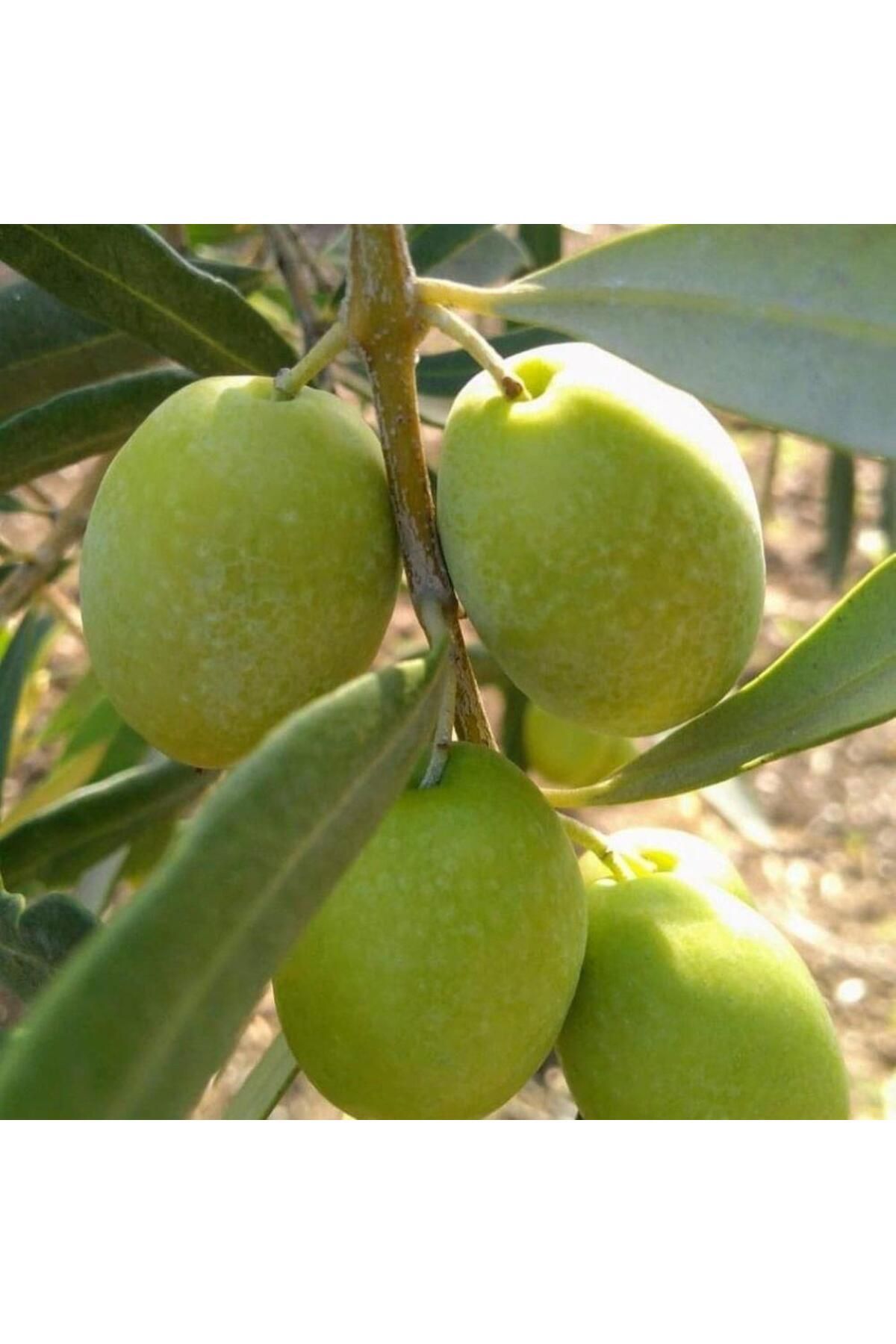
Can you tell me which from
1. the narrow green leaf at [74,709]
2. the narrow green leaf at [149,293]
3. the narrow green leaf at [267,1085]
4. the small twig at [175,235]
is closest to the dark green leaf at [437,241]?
the small twig at [175,235]

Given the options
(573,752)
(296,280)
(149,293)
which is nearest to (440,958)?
(149,293)

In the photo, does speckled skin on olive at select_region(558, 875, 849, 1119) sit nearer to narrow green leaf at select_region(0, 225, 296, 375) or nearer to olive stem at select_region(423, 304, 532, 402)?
olive stem at select_region(423, 304, 532, 402)

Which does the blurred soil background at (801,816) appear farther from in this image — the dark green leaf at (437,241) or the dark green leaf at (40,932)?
A: the dark green leaf at (40,932)

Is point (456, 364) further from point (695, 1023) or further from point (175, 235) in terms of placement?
point (695, 1023)

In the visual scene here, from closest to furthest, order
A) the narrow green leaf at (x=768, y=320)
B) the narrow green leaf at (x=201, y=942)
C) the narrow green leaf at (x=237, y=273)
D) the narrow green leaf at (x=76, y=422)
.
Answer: the narrow green leaf at (x=201, y=942), the narrow green leaf at (x=768, y=320), the narrow green leaf at (x=76, y=422), the narrow green leaf at (x=237, y=273)

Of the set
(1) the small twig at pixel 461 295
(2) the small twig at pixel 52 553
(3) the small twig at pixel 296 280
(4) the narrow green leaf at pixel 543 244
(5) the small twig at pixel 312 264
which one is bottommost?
(2) the small twig at pixel 52 553

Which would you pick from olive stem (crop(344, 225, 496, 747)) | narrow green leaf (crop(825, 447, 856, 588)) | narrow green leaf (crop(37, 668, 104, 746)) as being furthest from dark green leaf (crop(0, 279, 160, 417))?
narrow green leaf (crop(825, 447, 856, 588))
